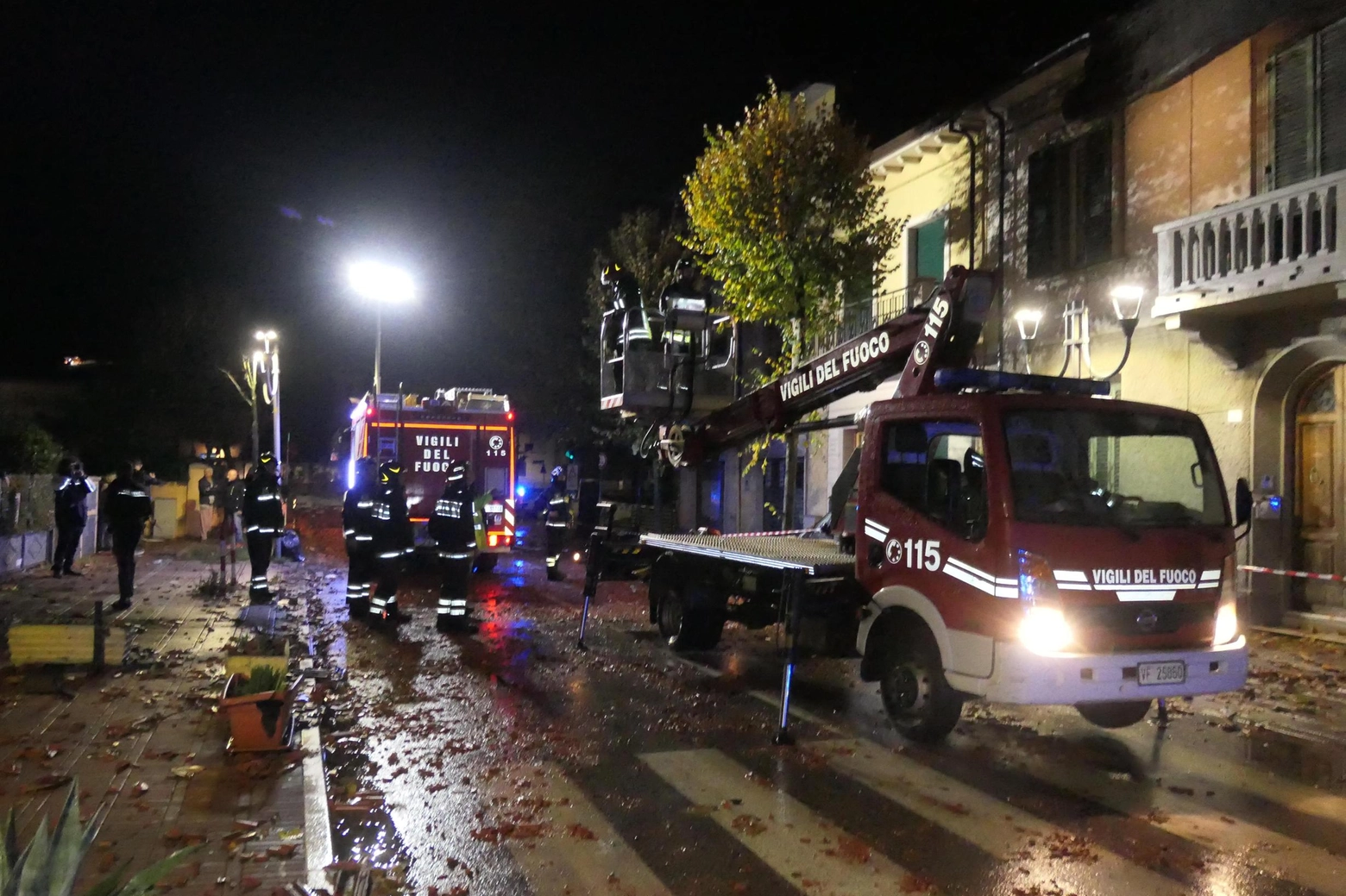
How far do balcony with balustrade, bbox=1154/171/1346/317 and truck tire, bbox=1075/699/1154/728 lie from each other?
536 centimetres

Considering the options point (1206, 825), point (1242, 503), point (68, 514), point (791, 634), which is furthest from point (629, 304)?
point (68, 514)

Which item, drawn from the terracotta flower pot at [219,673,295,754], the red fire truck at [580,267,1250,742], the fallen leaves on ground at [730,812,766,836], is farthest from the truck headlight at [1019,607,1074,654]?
the terracotta flower pot at [219,673,295,754]

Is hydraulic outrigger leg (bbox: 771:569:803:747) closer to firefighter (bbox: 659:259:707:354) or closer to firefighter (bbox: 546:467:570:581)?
firefighter (bbox: 659:259:707:354)

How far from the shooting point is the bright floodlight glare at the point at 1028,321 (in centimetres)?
1516

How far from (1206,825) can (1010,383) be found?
9.80ft

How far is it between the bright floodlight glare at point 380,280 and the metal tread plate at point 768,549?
28.7 feet

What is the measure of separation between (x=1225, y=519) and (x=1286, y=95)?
24.6 feet

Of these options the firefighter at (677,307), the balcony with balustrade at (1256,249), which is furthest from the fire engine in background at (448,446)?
the balcony with balustrade at (1256,249)

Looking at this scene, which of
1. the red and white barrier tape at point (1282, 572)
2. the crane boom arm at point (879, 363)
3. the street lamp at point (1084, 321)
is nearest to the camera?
the crane boom arm at point (879, 363)

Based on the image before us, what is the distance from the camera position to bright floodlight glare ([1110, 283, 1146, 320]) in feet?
42.9

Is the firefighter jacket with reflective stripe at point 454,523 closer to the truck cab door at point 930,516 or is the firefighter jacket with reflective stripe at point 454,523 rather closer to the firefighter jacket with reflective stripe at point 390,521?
the firefighter jacket with reflective stripe at point 390,521

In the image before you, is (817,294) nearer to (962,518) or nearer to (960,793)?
(962,518)

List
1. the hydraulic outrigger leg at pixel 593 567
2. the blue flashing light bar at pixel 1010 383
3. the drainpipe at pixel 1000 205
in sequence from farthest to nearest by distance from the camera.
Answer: the drainpipe at pixel 1000 205 < the hydraulic outrigger leg at pixel 593 567 < the blue flashing light bar at pixel 1010 383

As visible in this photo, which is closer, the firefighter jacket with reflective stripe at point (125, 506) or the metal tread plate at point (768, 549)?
the metal tread plate at point (768, 549)
